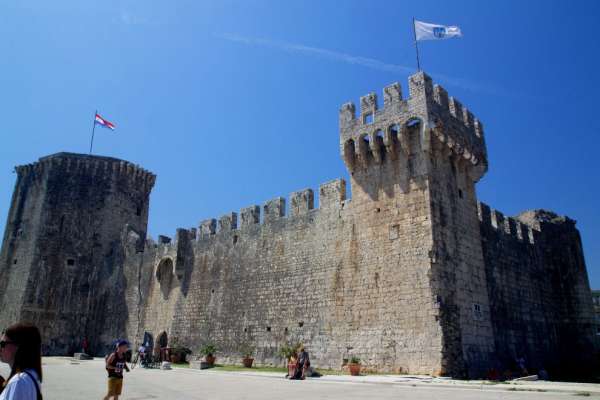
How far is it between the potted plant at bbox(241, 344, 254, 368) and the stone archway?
22.8ft

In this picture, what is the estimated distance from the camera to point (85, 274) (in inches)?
1130

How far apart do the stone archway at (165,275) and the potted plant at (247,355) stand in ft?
22.8

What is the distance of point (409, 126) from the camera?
15.6 meters

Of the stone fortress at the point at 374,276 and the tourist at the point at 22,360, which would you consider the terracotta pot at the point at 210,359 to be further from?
the tourist at the point at 22,360

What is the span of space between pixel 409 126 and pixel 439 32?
3414 mm

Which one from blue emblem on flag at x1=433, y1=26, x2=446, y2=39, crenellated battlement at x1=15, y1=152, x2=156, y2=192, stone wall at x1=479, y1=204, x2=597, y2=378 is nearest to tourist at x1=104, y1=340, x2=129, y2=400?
stone wall at x1=479, y1=204, x2=597, y2=378

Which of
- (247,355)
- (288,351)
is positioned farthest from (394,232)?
(247,355)

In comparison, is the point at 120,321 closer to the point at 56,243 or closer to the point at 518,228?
the point at 56,243

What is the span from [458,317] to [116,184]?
79.6ft

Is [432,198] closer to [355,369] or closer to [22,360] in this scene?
[355,369]

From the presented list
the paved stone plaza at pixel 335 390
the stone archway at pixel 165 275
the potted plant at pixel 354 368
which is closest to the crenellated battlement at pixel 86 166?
the stone archway at pixel 165 275

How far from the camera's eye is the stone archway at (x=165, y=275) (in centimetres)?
2430

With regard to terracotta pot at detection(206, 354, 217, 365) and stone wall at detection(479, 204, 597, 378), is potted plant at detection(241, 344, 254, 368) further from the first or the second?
stone wall at detection(479, 204, 597, 378)

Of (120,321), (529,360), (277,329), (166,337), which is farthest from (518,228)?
(120,321)
